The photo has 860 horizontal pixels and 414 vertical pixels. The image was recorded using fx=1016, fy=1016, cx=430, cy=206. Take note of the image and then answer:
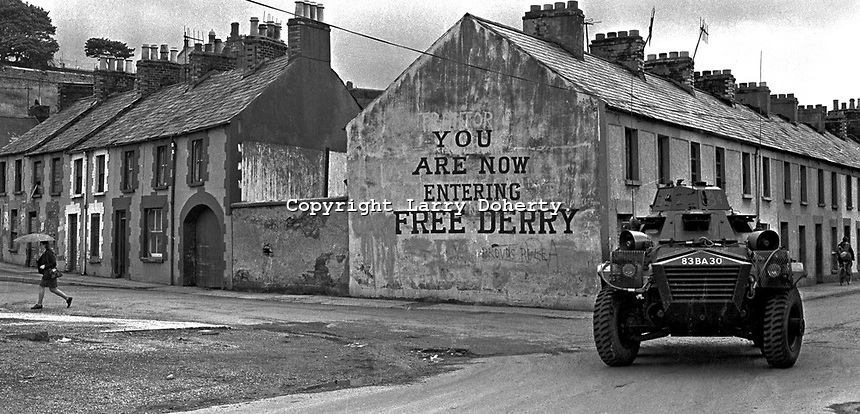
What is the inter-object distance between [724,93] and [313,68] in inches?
642

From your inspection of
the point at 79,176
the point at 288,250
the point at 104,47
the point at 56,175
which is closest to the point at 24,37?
the point at 104,47

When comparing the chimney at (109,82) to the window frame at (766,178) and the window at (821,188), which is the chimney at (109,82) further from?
the window at (821,188)

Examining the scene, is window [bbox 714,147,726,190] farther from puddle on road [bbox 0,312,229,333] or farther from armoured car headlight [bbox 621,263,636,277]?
armoured car headlight [bbox 621,263,636,277]

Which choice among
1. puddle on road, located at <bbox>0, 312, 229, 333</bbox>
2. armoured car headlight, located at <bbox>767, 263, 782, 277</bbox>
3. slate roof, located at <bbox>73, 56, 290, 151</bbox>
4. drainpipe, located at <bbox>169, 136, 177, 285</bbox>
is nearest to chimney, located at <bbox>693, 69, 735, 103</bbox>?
slate roof, located at <bbox>73, 56, 290, 151</bbox>

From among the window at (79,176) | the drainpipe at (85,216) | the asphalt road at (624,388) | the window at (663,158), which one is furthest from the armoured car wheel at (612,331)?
the window at (79,176)

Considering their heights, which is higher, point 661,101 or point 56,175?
point 661,101

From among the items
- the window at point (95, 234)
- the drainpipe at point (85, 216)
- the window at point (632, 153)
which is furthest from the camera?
the drainpipe at point (85, 216)

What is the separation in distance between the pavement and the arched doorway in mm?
550

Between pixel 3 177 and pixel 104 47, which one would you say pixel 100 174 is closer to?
pixel 3 177

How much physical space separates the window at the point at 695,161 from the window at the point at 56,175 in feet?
82.2

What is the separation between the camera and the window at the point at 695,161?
2964cm

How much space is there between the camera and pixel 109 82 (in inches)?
1797

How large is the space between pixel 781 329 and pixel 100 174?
1225 inches

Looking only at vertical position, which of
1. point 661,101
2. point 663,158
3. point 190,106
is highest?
point 190,106
